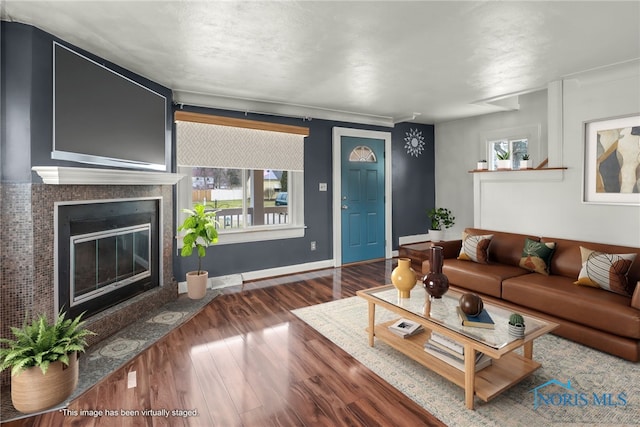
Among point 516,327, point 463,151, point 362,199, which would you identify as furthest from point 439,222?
point 516,327

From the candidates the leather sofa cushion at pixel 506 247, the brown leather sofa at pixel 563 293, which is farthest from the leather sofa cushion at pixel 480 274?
the leather sofa cushion at pixel 506 247

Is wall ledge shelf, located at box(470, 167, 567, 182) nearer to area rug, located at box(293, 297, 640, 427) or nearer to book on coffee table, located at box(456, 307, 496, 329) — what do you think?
area rug, located at box(293, 297, 640, 427)

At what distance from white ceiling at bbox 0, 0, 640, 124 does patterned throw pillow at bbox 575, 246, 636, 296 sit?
168cm

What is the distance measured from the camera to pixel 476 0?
2045 mm

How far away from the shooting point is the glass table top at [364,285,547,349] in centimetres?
194

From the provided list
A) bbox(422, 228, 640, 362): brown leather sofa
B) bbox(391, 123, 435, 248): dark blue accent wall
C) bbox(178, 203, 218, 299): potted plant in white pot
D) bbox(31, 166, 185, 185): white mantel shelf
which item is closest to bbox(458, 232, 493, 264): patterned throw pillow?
bbox(422, 228, 640, 362): brown leather sofa

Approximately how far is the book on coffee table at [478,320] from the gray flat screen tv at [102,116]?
296 centimetres

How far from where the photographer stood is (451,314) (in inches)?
88.3

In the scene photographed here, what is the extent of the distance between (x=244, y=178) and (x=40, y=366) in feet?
9.91

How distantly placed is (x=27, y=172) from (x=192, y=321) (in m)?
1.74

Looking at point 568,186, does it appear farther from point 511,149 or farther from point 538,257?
point 511,149

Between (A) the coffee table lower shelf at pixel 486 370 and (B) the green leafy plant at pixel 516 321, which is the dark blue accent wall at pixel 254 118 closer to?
(A) the coffee table lower shelf at pixel 486 370

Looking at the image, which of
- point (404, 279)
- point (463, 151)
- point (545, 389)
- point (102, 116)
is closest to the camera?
point (545, 389)

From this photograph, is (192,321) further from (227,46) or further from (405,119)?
(405,119)
